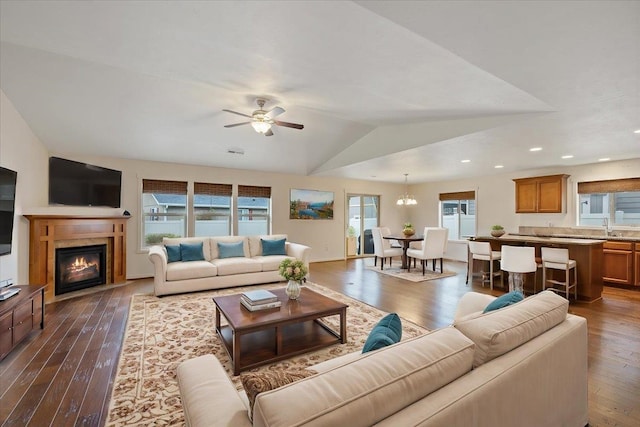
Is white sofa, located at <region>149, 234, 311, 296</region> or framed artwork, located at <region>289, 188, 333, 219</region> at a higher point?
framed artwork, located at <region>289, 188, 333, 219</region>

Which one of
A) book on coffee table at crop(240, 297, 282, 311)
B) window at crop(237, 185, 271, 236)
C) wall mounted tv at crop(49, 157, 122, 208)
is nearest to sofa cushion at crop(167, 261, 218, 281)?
wall mounted tv at crop(49, 157, 122, 208)

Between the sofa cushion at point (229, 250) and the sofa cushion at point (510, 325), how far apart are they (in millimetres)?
4660


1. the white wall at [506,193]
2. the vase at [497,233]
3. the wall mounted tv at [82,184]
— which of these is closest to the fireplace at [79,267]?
the wall mounted tv at [82,184]

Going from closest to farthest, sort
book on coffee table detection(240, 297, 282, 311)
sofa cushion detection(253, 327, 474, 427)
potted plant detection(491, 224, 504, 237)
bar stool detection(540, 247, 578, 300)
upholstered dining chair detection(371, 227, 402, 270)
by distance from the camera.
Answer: sofa cushion detection(253, 327, 474, 427)
book on coffee table detection(240, 297, 282, 311)
bar stool detection(540, 247, 578, 300)
potted plant detection(491, 224, 504, 237)
upholstered dining chair detection(371, 227, 402, 270)

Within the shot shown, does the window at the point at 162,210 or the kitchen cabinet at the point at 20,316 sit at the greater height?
the window at the point at 162,210

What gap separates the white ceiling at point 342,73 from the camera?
183 centimetres

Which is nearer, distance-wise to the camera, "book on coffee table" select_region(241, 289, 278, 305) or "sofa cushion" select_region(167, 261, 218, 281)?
"book on coffee table" select_region(241, 289, 278, 305)

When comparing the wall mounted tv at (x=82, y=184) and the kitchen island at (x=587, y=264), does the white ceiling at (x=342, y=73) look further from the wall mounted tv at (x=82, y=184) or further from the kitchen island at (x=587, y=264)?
the kitchen island at (x=587, y=264)

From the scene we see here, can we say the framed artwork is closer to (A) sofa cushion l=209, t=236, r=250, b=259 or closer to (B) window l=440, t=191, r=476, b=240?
(A) sofa cushion l=209, t=236, r=250, b=259

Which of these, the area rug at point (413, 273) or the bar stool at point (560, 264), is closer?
the bar stool at point (560, 264)

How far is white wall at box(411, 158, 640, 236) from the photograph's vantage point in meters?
5.70

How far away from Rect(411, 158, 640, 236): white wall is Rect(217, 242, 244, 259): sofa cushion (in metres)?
5.99

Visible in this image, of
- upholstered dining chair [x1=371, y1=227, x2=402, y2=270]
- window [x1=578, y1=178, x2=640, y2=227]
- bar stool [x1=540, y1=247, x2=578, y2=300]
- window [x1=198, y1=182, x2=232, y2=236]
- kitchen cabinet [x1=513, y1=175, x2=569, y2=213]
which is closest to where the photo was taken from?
bar stool [x1=540, y1=247, x2=578, y2=300]

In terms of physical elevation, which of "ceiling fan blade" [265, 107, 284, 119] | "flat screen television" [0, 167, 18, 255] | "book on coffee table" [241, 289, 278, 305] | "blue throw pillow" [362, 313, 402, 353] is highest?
"ceiling fan blade" [265, 107, 284, 119]
